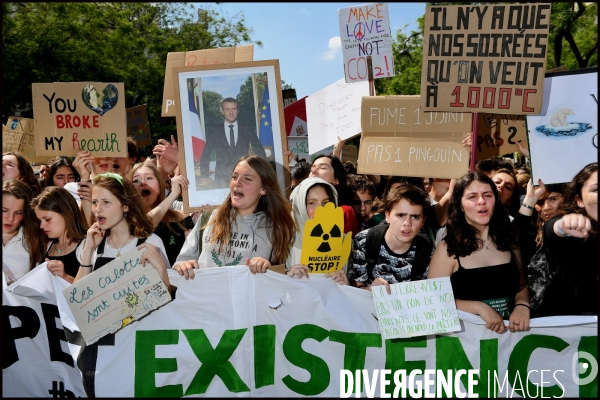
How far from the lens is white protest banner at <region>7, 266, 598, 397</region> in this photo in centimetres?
389

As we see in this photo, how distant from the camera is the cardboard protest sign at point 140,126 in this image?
29.3 ft

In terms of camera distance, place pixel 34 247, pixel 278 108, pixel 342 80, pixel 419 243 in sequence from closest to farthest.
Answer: pixel 419 243, pixel 34 247, pixel 278 108, pixel 342 80

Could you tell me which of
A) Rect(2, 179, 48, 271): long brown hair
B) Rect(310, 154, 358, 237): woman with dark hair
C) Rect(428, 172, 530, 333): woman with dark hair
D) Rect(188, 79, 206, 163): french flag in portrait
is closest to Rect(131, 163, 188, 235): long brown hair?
Rect(188, 79, 206, 163): french flag in portrait

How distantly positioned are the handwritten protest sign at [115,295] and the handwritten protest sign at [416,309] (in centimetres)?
126

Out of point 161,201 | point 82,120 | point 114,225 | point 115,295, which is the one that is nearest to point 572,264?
point 115,295

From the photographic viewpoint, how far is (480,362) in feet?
12.8

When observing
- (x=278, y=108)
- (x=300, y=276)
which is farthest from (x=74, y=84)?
(x=300, y=276)

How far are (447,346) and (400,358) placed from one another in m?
0.29

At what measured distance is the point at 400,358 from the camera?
395 centimetres

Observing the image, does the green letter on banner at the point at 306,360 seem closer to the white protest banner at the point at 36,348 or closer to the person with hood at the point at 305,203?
the person with hood at the point at 305,203

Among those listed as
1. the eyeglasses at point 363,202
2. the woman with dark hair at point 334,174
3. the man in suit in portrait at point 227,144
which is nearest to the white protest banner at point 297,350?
the man in suit in portrait at point 227,144

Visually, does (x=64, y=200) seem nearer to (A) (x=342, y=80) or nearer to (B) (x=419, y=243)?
(B) (x=419, y=243)

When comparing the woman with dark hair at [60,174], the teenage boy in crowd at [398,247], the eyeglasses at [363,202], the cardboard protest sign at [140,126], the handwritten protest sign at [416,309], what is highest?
the cardboard protest sign at [140,126]

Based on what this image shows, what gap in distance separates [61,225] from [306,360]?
1859mm
